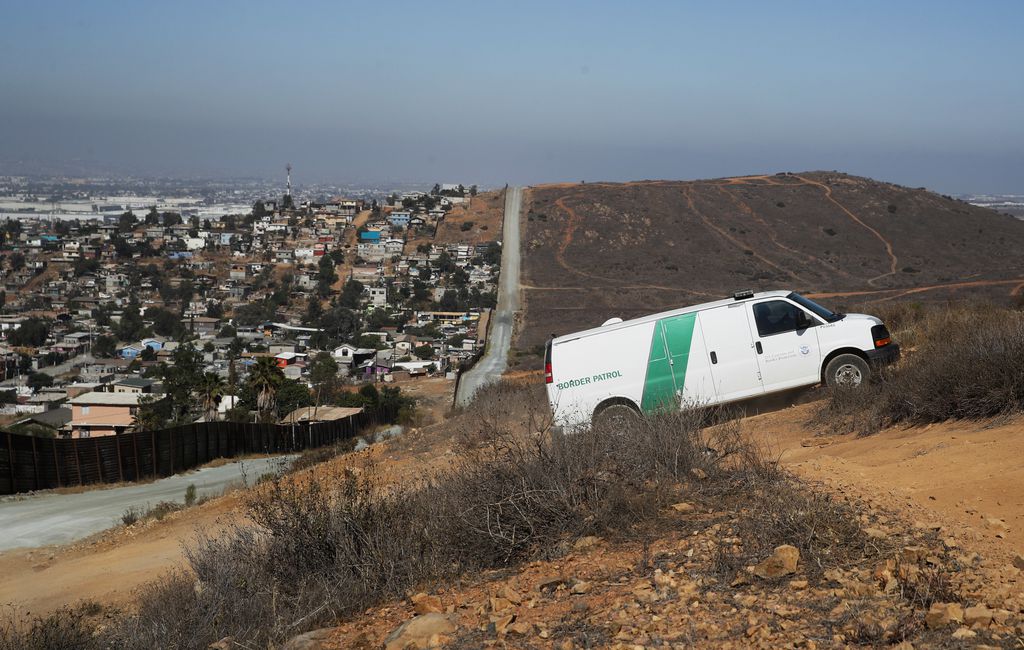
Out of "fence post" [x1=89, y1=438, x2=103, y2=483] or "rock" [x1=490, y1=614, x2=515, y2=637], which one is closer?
"rock" [x1=490, y1=614, x2=515, y2=637]

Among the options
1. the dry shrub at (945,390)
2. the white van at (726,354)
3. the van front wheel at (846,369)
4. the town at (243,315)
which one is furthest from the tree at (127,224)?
the dry shrub at (945,390)

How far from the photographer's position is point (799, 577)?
16.1ft

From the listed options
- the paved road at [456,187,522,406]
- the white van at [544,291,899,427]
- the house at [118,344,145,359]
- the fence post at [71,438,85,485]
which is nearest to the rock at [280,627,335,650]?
the white van at [544,291,899,427]

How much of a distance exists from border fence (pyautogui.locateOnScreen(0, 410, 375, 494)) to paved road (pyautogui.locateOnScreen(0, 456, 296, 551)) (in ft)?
1.69

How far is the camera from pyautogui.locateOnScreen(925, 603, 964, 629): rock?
4102mm

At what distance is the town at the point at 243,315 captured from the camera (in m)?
45.5

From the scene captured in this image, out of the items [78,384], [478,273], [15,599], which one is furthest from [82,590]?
[478,273]

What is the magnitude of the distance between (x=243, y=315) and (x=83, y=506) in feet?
233

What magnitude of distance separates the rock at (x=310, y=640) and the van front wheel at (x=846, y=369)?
24.2 ft

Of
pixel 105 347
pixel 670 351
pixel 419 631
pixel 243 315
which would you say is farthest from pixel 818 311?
pixel 243 315

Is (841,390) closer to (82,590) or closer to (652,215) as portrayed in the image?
(82,590)

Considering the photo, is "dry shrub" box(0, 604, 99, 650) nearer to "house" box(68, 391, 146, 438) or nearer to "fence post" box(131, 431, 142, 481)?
"fence post" box(131, 431, 142, 481)

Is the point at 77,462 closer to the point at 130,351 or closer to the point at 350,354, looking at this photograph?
the point at 350,354

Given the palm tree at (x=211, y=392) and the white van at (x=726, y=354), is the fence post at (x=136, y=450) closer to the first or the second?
the white van at (x=726, y=354)
